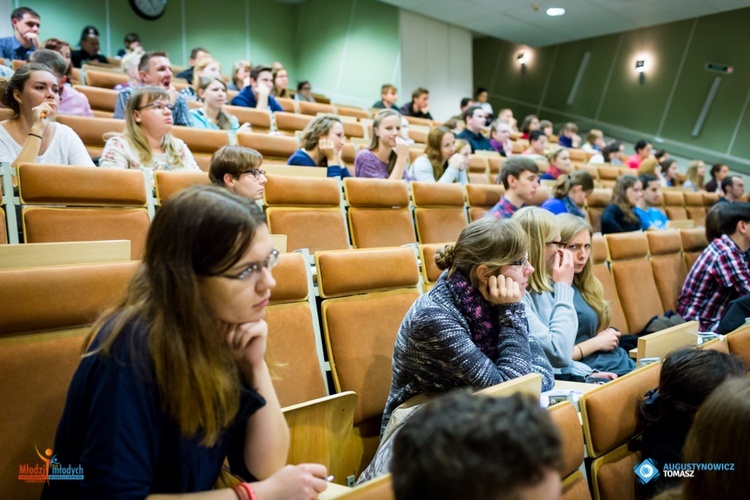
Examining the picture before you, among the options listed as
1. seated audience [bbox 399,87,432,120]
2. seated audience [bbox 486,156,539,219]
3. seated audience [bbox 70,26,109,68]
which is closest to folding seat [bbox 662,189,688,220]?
seated audience [bbox 486,156,539,219]

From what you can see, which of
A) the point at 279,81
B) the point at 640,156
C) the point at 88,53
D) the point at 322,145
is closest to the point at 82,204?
the point at 322,145

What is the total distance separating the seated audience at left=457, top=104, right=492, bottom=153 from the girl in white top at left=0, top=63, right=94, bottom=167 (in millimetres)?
2723

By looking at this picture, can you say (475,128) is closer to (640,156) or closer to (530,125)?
(530,125)

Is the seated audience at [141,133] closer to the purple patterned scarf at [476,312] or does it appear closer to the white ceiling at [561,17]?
the purple patterned scarf at [476,312]

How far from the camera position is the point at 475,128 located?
4039 millimetres

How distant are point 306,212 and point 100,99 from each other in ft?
6.11

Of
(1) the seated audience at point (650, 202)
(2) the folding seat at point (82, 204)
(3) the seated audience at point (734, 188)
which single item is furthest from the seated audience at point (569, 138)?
(2) the folding seat at point (82, 204)

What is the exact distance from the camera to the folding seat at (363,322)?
1.20m

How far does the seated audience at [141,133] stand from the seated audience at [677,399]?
5.46ft

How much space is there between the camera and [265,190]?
1831 mm

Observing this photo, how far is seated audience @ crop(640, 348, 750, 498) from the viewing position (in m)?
0.96

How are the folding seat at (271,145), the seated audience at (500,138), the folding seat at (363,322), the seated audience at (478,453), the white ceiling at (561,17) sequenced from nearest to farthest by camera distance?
the seated audience at (478,453), the folding seat at (363,322), the folding seat at (271,145), the seated audience at (500,138), the white ceiling at (561,17)

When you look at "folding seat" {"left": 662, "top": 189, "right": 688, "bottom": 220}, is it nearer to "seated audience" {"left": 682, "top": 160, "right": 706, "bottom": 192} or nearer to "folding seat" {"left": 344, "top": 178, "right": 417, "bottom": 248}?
"seated audience" {"left": 682, "top": 160, "right": 706, "bottom": 192}

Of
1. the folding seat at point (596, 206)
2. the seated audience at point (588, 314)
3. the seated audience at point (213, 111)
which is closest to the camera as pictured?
the seated audience at point (588, 314)
